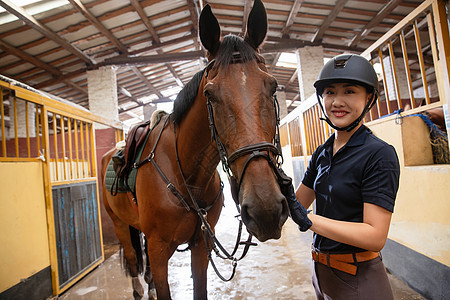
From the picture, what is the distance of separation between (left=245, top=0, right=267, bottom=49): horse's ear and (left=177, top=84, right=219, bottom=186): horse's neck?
1.22ft

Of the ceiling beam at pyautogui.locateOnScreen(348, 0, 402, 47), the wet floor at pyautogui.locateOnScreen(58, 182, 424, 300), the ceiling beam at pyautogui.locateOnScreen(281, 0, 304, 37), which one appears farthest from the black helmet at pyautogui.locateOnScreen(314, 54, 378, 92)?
the ceiling beam at pyautogui.locateOnScreen(348, 0, 402, 47)

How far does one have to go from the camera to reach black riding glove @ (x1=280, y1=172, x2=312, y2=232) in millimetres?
857

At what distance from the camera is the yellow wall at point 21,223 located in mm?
2164

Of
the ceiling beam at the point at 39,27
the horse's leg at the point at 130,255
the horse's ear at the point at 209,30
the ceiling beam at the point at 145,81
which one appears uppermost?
the ceiling beam at the point at 145,81

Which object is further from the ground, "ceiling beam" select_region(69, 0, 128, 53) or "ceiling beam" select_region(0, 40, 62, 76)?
"ceiling beam" select_region(69, 0, 128, 53)

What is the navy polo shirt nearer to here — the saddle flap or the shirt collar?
the shirt collar

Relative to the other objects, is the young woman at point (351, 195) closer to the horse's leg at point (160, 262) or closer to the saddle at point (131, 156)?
the horse's leg at point (160, 262)

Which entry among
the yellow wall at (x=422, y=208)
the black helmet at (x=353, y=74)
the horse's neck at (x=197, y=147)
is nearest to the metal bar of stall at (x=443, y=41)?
the yellow wall at (x=422, y=208)

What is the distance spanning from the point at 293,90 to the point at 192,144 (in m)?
13.0

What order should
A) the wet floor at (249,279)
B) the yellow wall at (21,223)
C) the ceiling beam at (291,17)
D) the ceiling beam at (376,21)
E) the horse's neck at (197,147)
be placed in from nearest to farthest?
the horse's neck at (197,147)
the yellow wall at (21,223)
the wet floor at (249,279)
the ceiling beam at (376,21)
the ceiling beam at (291,17)

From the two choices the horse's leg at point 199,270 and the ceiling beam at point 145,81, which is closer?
the horse's leg at point 199,270

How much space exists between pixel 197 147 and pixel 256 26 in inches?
29.5

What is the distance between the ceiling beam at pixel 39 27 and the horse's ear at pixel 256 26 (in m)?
5.19

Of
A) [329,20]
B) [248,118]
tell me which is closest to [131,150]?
[248,118]
